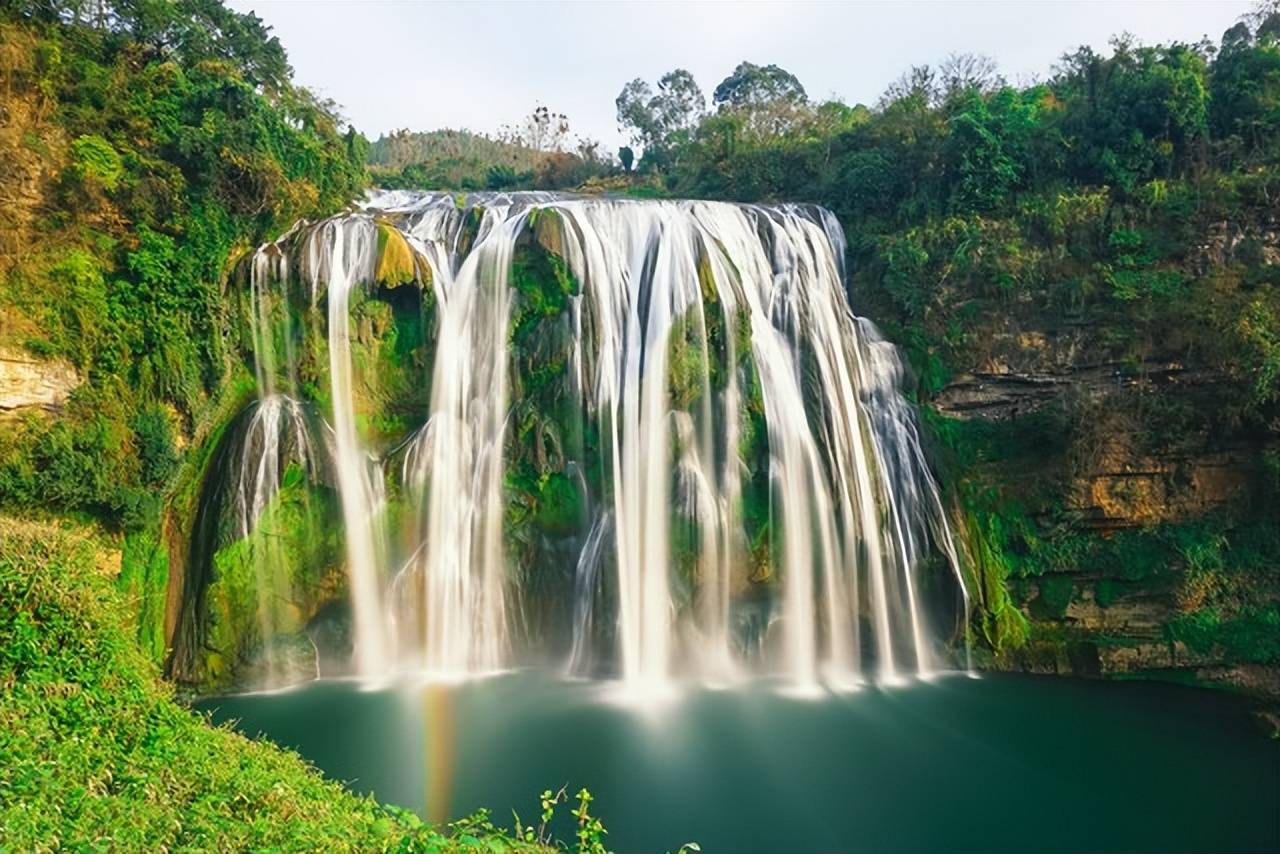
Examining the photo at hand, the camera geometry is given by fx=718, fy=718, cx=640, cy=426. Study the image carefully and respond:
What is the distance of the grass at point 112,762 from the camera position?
3.90 metres

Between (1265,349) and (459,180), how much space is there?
91.7 ft

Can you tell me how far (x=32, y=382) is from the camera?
384 inches

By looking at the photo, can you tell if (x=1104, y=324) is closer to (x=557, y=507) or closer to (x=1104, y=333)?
(x=1104, y=333)

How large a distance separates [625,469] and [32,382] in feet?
27.2

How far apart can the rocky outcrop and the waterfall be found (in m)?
2.55

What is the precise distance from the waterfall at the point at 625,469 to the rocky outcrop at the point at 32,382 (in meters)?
2.55

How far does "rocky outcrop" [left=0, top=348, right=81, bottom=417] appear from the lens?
951 centimetres

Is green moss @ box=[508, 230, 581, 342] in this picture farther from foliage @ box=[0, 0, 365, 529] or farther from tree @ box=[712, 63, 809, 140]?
tree @ box=[712, 63, 809, 140]

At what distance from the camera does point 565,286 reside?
40.3 ft

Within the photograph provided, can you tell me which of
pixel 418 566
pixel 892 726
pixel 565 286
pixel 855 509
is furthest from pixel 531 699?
pixel 565 286

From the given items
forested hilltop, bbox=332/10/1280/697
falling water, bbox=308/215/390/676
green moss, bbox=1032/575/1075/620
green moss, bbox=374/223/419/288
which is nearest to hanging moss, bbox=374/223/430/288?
green moss, bbox=374/223/419/288

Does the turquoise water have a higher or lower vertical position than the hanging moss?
lower

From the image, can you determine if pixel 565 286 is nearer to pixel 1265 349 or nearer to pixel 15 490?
pixel 15 490

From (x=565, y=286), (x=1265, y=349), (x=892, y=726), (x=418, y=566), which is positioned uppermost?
→ (x=565, y=286)
